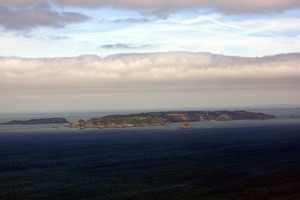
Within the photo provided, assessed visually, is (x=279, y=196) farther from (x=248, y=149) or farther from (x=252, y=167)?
(x=248, y=149)

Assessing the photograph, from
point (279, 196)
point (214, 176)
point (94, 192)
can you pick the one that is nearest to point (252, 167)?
Answer: point (214, 176)

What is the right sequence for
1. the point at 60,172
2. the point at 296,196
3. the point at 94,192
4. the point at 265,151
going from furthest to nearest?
the point at 265,151 < the point at 60,172 < the point at 94,192 < the point at 296,196

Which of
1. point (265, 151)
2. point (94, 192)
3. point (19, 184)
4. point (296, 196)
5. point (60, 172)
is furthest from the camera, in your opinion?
point (265, 151)

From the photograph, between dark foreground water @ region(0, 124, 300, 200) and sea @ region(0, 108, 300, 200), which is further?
dark foreground water @ region(0, 124, 300, 200)

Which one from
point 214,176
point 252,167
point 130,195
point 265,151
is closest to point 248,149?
point 265,151

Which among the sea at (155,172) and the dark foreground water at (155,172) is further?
the dark foreground water at (155,172)

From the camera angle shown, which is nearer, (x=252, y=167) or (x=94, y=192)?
(x=94, y=192)
